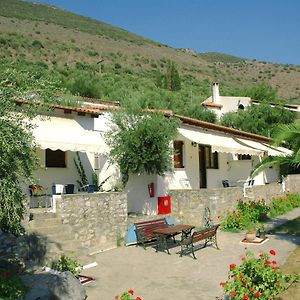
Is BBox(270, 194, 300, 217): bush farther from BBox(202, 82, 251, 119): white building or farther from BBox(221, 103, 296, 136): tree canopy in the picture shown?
BBox(202, 82, 251, 119): white building

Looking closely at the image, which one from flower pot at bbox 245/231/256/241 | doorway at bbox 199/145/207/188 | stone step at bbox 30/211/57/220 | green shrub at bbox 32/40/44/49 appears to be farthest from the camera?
green shrub at bbox 32/40/44/49

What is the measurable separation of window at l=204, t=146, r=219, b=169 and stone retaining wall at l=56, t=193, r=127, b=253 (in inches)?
396

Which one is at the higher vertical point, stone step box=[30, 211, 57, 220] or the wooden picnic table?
stone step box=[30, 211, 57, 220]

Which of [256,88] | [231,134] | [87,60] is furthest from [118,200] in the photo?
[87,60]

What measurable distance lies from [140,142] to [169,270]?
22.0ft

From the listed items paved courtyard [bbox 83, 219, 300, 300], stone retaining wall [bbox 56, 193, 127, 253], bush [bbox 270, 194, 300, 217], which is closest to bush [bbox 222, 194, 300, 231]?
bush [bbox 270, 194, 300, 217]

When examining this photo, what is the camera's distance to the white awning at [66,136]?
54.3ft

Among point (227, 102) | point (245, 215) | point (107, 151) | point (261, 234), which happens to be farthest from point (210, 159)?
point (227, 102)

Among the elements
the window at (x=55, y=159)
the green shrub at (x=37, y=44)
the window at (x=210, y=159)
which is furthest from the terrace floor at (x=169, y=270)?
the green shrub at (x=37, y=44)

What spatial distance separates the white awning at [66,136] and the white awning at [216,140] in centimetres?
503

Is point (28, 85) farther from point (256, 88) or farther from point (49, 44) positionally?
point (49, 44)

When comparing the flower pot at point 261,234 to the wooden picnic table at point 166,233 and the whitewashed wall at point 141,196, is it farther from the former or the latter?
the whitewashed wall at point 141,196

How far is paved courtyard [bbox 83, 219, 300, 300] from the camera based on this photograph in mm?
11555

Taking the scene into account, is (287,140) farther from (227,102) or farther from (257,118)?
(227,102)
